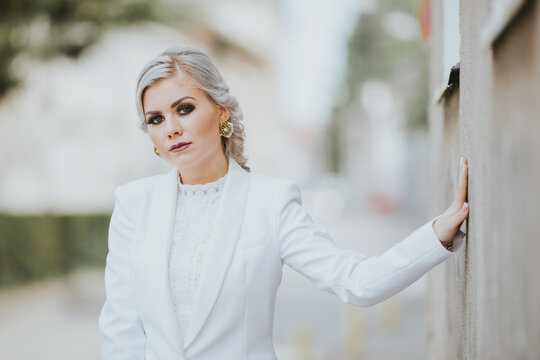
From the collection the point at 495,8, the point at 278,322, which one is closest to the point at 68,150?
the point at 278,322

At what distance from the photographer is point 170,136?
2.49 meters

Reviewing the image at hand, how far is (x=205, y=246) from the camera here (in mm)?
2504

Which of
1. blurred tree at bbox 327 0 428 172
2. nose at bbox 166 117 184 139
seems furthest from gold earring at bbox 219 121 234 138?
blurred tree at bbox 327 0 428 172

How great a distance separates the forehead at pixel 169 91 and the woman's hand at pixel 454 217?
1.02 meters

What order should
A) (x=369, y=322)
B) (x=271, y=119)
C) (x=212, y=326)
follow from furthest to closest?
(x=271, y=119) < (x=369, y=322) < (x=212, y=326)

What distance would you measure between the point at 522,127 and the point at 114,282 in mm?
1785

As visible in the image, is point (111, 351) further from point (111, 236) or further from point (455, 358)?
point (455, 358)

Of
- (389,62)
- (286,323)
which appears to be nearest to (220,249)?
(286,323)

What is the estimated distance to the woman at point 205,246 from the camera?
231 cm

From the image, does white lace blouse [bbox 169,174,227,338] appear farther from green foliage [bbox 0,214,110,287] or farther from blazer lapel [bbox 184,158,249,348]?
green foliage [bbox 0,214,110,287]

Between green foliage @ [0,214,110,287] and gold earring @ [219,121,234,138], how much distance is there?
978 centimetres

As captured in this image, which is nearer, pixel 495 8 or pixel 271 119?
pixel 495 8

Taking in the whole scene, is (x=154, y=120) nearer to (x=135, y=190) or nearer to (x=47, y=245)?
(x=135, y=190)

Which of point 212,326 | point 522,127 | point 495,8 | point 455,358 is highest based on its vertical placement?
point 495,8
